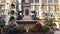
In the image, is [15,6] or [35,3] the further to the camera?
[35,3]

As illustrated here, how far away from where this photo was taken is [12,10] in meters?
64.4

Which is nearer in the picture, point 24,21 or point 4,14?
point 24,21

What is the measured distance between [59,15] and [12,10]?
63.5 feet

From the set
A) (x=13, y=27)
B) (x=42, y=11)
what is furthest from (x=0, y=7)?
(x=13, y=27)

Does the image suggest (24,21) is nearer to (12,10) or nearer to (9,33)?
(9,33)

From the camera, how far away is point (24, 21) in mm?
30188

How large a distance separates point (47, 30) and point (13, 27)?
358 cm

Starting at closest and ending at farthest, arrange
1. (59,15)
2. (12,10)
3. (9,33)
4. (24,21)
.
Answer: (9,33)
(24,21)
(12,10)
(59,15)

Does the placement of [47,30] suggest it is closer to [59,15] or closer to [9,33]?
[9,33]

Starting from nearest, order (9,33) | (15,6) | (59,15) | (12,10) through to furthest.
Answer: (9,33)
(12,10)
(15,6)
(59,15)

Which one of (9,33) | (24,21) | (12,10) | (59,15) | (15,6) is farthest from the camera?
(59,15)

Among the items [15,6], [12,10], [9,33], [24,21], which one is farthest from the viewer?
[15,6]

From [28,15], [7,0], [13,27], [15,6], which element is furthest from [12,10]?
[13,27]

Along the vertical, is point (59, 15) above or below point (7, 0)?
below
